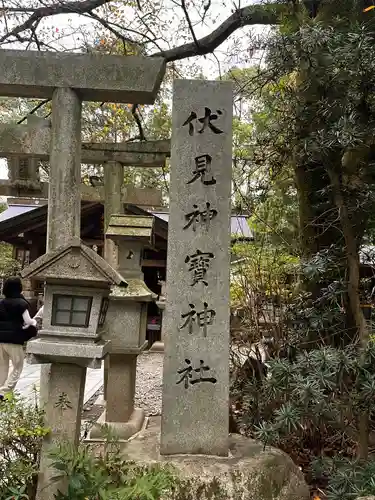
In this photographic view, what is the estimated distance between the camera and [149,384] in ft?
28.9

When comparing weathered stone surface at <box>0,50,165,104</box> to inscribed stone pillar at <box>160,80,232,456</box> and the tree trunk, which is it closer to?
inscribed stone pillar at <box>160,80,232,456</box>

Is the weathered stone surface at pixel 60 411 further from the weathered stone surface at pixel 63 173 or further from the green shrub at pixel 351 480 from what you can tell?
the green shrub at pixel 351 480

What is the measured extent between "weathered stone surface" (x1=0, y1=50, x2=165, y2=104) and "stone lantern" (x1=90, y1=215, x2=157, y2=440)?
141cm

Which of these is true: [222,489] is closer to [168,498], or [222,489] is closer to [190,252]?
[168,498]

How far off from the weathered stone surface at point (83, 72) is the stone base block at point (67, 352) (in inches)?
96.1

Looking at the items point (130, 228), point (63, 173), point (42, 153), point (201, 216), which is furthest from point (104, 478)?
point (42, 153)

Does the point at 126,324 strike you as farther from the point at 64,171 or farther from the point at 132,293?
the point at 64,171

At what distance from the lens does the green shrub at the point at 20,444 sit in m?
3.15

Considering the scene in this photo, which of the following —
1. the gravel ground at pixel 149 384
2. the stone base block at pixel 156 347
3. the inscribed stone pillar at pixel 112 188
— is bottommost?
the gravel ground at pixel 149 384

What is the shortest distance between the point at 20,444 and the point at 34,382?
5.36 m

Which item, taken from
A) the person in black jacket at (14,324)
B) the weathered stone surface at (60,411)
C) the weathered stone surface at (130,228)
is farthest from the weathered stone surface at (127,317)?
the person in black jacket at (14,324)

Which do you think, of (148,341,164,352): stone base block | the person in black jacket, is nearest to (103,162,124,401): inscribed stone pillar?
the person in black jacket

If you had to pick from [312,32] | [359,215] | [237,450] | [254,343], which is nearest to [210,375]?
[237,450]

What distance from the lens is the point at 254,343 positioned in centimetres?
514
